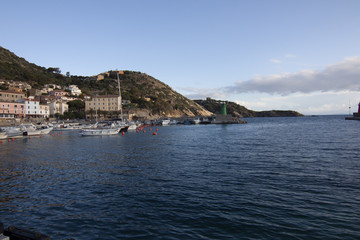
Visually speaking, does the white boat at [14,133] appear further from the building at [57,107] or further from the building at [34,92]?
the building at [34,92]

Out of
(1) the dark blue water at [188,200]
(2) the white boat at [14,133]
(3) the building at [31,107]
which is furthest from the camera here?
(3) the building at [31,107]

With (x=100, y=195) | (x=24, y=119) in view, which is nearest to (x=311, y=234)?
(x=100, y=195)

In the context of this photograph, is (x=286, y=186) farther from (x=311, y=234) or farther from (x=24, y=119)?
(x=24, y=119)

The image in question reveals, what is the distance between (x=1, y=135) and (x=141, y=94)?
129 m

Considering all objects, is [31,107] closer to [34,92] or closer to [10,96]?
[10,96]

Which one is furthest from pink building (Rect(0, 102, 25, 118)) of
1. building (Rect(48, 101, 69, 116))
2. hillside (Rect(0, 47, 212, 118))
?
hillside (Rect(0, 47, 212, 118))

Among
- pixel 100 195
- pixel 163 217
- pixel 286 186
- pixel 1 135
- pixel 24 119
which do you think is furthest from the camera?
pixel 24 119

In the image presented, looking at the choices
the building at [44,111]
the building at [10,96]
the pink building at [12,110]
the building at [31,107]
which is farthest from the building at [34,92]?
the pink building at [12,110]

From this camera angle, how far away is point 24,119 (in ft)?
303

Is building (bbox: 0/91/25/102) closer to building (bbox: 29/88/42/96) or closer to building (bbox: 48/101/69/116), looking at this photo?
building (bbox: 48/101/69/116)

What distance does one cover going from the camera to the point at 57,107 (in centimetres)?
11419

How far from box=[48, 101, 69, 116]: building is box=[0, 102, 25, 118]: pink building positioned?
18077 millimetres

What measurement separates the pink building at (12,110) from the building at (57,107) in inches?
712

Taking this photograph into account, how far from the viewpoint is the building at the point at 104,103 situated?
13038 centimetres
